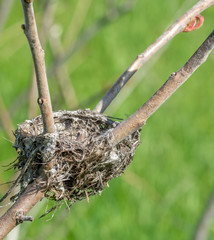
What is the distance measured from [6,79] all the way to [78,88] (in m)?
1.11

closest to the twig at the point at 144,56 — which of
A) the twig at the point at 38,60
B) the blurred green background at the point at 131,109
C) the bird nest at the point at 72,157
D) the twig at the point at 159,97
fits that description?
the bird nest at the point at 72,157

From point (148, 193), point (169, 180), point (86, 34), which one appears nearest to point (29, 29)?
point (86, 34)

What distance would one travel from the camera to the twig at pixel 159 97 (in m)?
2.06

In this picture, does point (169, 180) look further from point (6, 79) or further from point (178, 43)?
point (178, 43)

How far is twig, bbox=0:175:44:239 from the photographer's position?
1880mm

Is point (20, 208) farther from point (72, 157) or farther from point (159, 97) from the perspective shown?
point (159, 97)

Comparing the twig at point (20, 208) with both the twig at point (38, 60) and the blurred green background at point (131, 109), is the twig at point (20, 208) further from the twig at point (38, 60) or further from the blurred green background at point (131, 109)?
the blurred green background at point (131, 109)

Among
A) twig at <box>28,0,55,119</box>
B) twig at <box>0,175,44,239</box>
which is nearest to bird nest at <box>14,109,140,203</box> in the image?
twig at <box>0,175,44,239</box>

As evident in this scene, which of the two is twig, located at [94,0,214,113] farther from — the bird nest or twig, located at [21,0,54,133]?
twig, located at [21,0,54,133]

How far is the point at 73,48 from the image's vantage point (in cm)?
399

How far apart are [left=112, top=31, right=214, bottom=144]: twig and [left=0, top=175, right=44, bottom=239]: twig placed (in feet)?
1.25

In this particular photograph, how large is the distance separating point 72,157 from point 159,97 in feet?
1.53

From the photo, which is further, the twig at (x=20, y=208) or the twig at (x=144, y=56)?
the twig at (x=144, y=56)

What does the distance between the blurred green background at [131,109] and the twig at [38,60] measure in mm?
1488
